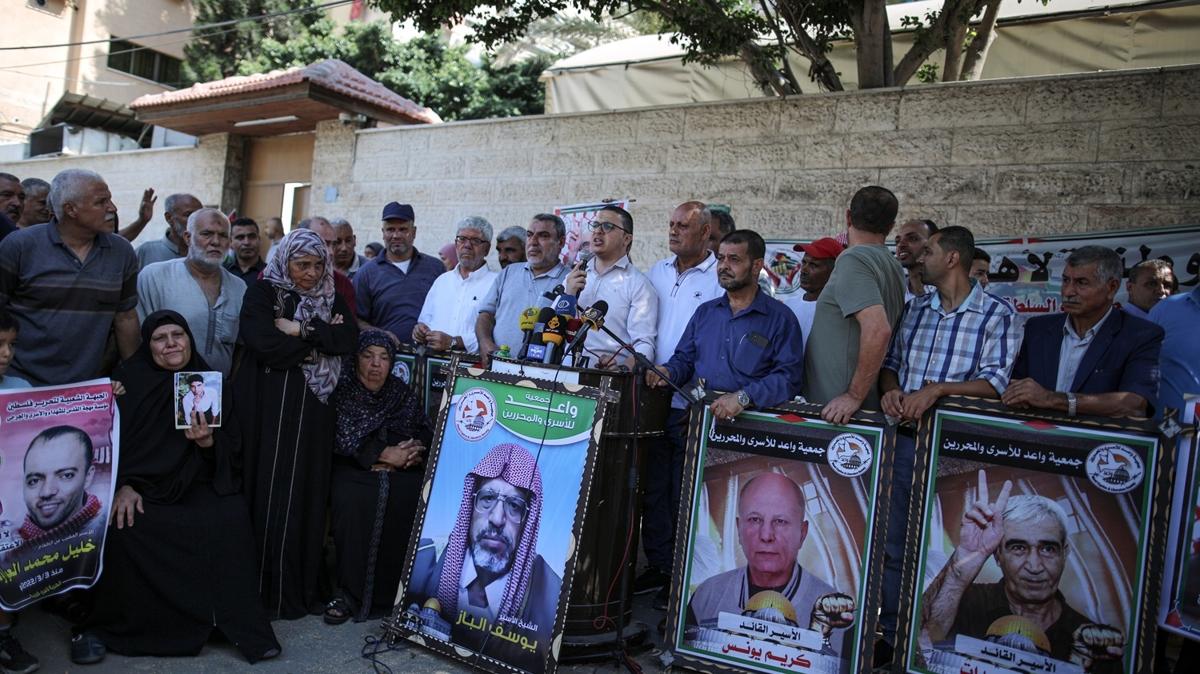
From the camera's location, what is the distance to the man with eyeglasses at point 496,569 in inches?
149

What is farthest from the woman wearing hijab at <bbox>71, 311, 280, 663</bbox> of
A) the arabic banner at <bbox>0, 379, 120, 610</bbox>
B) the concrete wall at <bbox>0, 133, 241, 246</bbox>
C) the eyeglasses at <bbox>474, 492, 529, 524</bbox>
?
the concrete wall at <bbox>0, 133, 241, 246</bbox>

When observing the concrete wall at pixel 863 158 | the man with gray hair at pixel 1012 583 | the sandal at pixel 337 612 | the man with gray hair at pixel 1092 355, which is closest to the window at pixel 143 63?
the concrete wall at pixel 863 158

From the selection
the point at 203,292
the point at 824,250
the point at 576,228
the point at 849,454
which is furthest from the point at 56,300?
the point at 576,228

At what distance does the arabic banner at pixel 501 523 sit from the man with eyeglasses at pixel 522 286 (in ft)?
5.19

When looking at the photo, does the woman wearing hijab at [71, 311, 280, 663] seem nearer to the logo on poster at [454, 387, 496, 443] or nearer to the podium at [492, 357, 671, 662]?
the logo on poster at [454, 387, 496, 443]

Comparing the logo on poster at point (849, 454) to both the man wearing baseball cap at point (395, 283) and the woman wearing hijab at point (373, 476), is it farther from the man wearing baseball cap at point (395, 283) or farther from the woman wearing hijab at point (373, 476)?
the man wearing baseball cap at point (395, 283)

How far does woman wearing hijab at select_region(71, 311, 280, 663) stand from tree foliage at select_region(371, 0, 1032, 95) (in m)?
5.34

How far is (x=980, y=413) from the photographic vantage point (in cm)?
375

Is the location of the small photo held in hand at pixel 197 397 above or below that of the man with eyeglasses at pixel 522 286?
below

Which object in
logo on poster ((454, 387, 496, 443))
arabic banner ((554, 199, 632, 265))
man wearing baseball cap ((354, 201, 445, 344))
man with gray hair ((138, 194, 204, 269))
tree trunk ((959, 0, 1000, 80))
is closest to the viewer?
logo on poster ((454, 387, 496, 443))

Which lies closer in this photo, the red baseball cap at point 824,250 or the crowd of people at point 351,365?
the crowd of people at point 351,365

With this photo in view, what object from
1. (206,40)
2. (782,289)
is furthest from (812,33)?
(206,40)

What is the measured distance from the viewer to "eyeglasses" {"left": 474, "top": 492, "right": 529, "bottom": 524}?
13.0ft

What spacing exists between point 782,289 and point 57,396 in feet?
18.2
